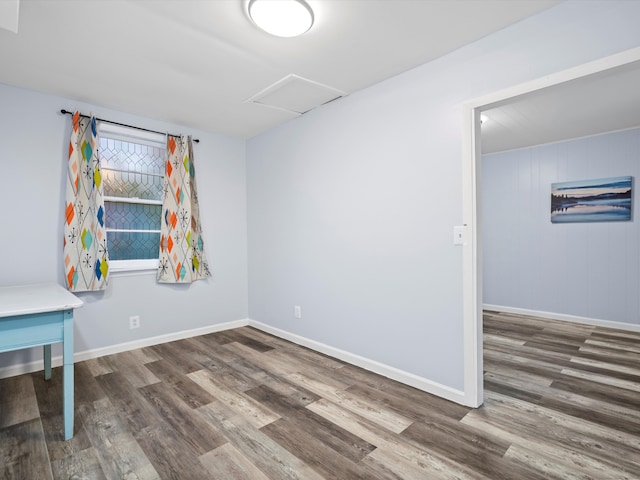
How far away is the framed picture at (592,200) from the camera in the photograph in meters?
4.06

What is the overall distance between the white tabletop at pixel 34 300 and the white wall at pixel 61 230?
565 mm

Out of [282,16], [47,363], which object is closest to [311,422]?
[47,363]

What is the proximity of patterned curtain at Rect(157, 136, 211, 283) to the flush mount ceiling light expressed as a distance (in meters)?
2.05

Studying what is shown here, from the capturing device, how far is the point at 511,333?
392 cm

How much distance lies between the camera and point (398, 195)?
259 cm

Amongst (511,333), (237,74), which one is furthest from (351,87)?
(511,333)

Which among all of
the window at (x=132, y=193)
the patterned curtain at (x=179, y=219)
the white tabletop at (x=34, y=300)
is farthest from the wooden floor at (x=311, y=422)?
the window at (x=132, y=193)

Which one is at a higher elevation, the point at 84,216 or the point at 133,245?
the point at 84,216

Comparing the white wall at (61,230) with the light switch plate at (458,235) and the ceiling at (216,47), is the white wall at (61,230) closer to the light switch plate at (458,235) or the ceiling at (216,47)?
the ceiling at (216,47)

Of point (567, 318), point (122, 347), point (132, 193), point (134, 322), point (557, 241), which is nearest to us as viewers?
point (122, 347)

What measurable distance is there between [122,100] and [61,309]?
2.11 metres

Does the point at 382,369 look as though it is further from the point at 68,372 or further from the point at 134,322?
the point at 134,322

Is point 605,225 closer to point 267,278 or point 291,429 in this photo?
point 267,278

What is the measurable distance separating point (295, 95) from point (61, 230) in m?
2.40
